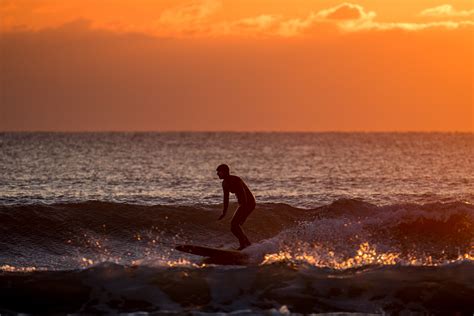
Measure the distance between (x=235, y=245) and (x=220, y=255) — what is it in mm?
6668

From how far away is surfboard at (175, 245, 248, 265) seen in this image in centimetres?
2031

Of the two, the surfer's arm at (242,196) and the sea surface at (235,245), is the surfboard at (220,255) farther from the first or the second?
the surfer's arm at (242,196)

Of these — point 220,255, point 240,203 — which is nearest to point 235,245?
point 240,203

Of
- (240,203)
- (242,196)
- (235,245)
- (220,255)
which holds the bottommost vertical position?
(235,245)

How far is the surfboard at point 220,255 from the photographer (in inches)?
800

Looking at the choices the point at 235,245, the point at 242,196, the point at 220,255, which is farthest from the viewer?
the point at 235,245

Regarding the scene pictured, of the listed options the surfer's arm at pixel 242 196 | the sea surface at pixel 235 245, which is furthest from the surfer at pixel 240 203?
the sea surface at pixel 235 245

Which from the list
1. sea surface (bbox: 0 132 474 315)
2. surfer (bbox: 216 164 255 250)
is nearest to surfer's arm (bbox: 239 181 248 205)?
surfer (bbox: 216 164 255 250)

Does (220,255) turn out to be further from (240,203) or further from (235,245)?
(235,245)

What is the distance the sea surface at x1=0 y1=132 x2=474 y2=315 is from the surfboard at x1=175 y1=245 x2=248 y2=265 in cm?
38

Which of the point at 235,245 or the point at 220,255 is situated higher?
the point at 220,255

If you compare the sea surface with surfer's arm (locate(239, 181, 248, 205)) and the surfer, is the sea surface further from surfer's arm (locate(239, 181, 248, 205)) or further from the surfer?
surfer's arm (locate(239, 181, 248, 205))

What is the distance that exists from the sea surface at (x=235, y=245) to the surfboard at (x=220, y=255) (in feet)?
1.25

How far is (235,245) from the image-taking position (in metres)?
27.3
